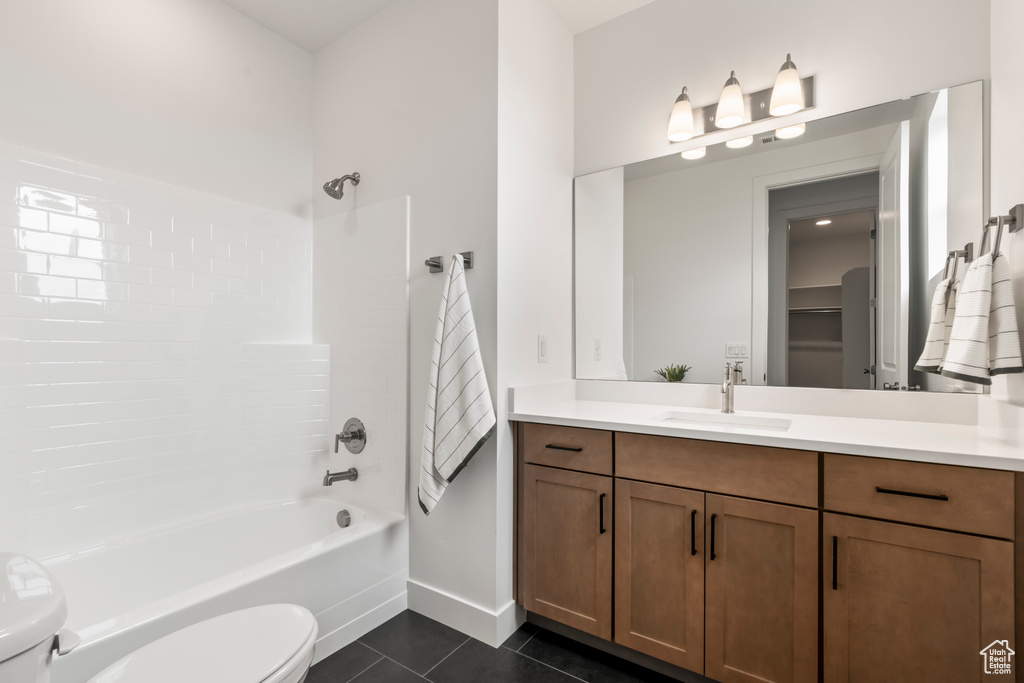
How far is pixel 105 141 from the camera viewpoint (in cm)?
193

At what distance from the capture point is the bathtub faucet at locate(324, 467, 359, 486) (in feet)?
7.40

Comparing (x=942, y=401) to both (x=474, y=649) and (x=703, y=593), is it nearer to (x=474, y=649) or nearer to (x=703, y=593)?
(x=703, y=593)

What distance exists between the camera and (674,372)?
7.07 ft

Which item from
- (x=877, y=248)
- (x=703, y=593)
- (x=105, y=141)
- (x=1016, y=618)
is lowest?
(x=703, y=593)

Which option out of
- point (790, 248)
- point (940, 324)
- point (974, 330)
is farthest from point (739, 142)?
point (974, 330)

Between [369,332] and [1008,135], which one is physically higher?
[1008,135]

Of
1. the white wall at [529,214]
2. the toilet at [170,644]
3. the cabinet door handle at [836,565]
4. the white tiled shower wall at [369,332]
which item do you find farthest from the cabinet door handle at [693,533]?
the white tiled shower wall at [369,332]

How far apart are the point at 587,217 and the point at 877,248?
118cm

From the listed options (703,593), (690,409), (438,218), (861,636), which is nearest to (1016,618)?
(861,636)

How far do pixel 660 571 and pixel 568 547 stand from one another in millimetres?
346

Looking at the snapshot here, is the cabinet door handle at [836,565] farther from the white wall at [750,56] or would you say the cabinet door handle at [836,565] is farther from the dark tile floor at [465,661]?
the white wall at [750,56]

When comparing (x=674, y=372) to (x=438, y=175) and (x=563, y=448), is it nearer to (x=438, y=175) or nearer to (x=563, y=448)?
(x=563, y=448)

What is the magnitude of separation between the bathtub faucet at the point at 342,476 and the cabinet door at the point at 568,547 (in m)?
0.91

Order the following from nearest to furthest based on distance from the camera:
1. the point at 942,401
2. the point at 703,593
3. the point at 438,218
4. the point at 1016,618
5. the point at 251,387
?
the point at 1016,618, the point at 703,593, the point at 942,401, the point at 438,218, the point at 251,387
